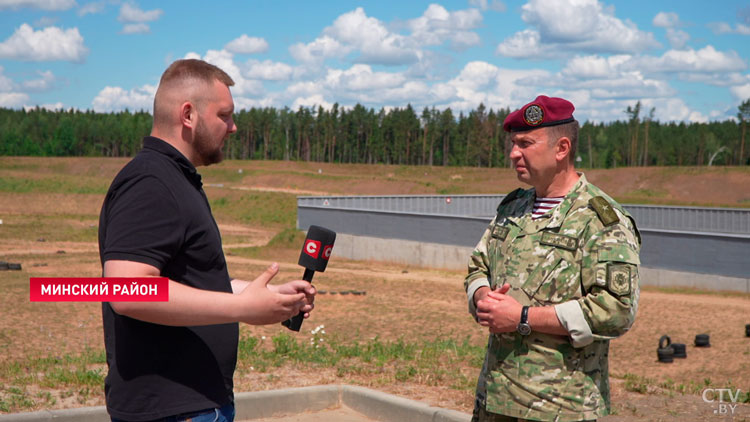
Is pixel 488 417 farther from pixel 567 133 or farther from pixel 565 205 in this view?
pixel 567 133

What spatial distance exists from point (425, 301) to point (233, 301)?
53.1ft

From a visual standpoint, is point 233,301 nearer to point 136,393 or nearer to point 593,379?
point 136,393

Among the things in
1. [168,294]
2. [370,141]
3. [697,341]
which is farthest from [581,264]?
[370,141]

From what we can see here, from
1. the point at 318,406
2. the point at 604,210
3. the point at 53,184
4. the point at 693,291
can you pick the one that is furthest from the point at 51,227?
the point at 604,210

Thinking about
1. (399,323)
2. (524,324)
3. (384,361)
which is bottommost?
(399,323)

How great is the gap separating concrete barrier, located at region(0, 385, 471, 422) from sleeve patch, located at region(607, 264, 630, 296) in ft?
10.2

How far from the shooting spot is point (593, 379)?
3.47m

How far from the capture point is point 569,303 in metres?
3.33

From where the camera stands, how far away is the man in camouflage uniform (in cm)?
332

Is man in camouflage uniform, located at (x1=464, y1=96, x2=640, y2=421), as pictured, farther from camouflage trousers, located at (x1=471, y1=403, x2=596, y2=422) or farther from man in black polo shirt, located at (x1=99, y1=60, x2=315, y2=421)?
man in black polo shirt, located at (x1=99, y1=60, x2=315, y2=421)

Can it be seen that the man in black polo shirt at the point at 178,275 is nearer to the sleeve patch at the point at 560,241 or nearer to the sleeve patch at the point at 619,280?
the sleeve patch at the point at 560,241

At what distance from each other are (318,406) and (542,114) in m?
4.44

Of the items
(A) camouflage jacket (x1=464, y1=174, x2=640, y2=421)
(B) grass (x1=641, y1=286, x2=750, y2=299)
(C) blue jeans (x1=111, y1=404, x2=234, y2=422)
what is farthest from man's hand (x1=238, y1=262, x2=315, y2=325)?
(B) grass (x1=641, y1=286, x2=750, y2=299)

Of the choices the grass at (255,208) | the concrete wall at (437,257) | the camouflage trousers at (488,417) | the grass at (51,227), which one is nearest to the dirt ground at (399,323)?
the grass at (51,227)
